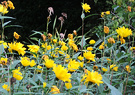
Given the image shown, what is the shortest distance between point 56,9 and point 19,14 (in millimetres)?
1390

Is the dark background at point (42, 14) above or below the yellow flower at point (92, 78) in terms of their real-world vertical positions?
above

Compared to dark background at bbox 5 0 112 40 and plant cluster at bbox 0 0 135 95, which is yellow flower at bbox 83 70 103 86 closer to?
plant cluster at bbox 0 0 135 95

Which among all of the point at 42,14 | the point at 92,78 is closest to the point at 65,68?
the point at 92,78

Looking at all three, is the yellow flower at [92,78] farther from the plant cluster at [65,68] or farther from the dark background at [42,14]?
the dark background at [42,14]

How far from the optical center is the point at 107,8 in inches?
164

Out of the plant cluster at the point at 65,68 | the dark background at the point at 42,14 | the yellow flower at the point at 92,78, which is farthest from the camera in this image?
the dark background at the point at 42,14

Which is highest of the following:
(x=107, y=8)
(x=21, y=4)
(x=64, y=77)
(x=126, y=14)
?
(x=21, y=4)

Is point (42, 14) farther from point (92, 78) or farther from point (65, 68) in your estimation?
point (92, 78)

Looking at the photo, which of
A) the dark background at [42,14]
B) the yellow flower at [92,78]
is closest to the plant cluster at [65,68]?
the yellow flower at [92,78]

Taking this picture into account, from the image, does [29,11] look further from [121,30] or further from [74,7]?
[121,30]

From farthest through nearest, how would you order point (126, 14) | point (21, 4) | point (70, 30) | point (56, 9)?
1. point (21, 4)
2. point (56, 9)
3. point (70, 30)
4. point (126, 14)

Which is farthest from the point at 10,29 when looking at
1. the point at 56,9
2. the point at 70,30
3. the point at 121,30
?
the point at 121,30

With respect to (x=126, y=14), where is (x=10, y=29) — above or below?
above

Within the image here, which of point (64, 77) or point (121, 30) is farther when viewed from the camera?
point (121, 30)
